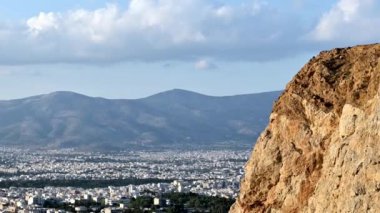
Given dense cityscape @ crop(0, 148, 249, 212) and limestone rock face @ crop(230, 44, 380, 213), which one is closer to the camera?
limestone rock face @ crop(230, 44, 380, 213)

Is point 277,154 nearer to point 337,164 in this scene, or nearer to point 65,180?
point 337,164

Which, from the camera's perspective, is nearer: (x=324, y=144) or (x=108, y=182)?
(x=324, y=144)

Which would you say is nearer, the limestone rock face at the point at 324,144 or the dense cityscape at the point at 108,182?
the limestone rock face at the point at 324,144

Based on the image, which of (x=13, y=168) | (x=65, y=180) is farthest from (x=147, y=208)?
(x=13, y=168)

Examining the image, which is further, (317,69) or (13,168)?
(13,168)

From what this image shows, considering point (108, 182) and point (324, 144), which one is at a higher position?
point (324, 144)
